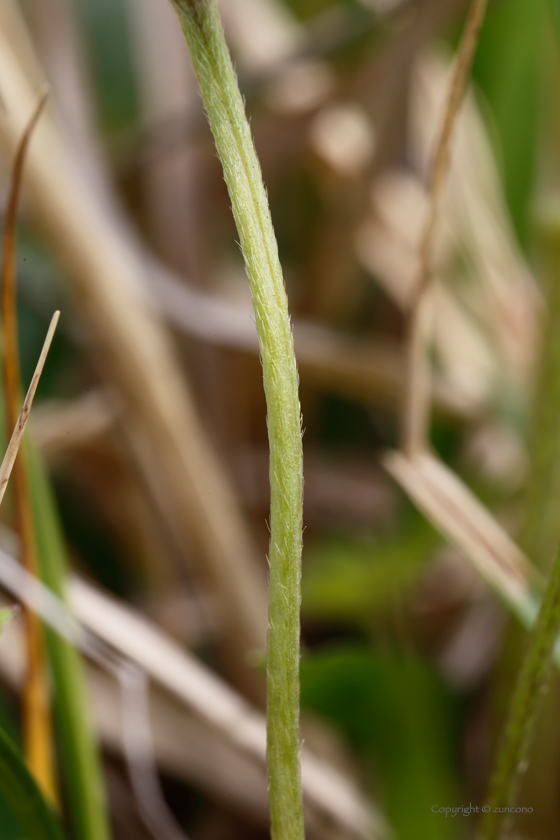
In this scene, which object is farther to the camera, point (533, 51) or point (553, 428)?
point (533, 51)

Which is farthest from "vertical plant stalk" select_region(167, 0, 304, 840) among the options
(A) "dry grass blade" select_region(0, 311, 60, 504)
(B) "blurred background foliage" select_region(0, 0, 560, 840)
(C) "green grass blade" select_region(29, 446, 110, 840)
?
(B) "blurred background foliage" select_region(0, 0, 560, 840)

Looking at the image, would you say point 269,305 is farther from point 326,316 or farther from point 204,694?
point 326,316

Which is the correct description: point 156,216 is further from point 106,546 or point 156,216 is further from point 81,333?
point 106,546

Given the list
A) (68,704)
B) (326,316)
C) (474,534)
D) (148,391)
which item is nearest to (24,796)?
(68,704)

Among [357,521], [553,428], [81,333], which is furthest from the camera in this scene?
[357,521]

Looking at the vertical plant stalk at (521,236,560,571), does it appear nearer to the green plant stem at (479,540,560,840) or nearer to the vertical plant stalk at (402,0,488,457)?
the vertical plant stalk at (402,0,488,457)

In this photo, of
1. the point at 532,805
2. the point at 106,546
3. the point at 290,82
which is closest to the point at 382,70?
the point at 290,82
